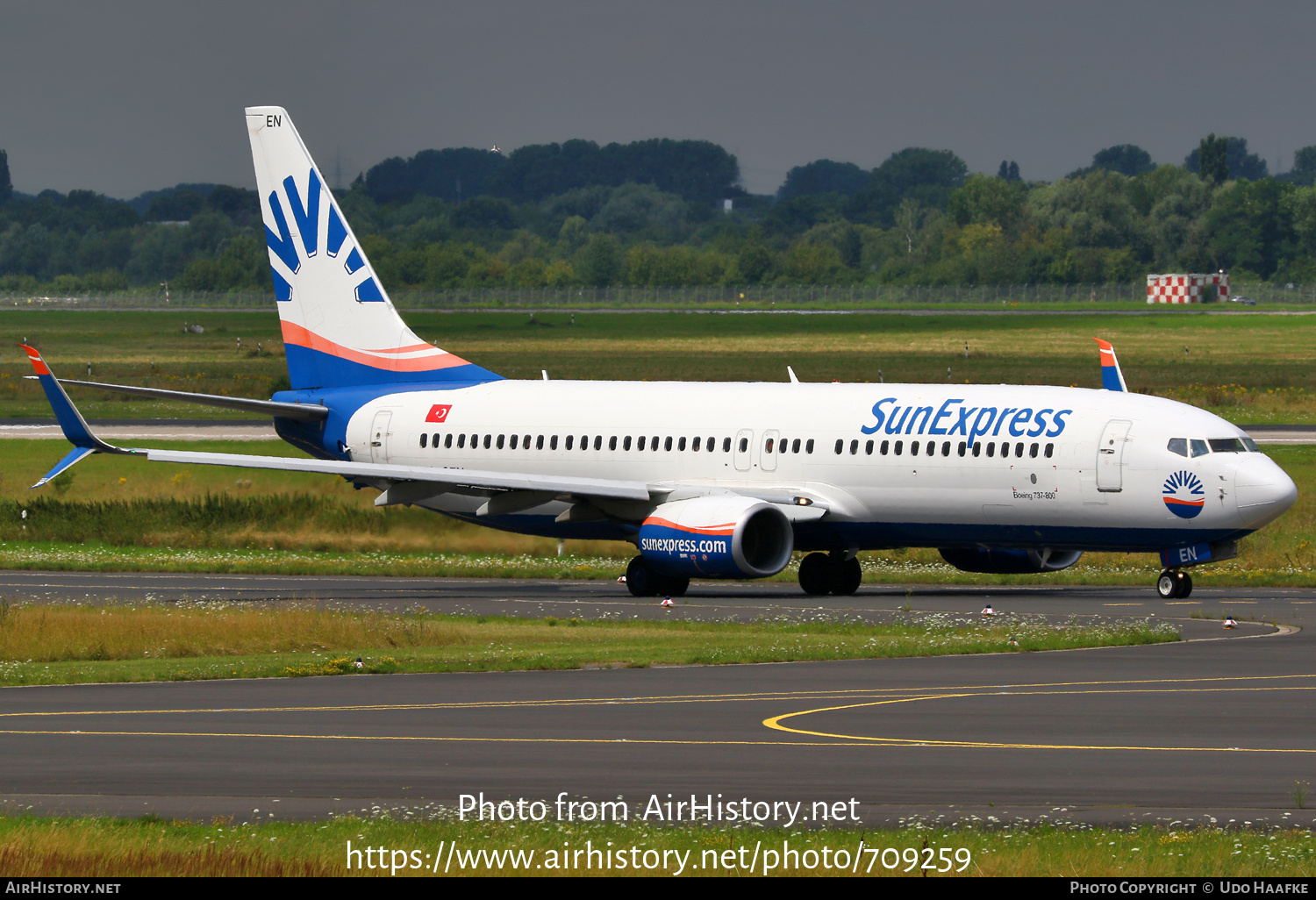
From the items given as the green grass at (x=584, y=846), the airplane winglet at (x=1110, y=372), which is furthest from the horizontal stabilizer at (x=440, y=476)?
the green grass at (x=584, y=846)

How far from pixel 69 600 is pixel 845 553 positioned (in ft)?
54.8

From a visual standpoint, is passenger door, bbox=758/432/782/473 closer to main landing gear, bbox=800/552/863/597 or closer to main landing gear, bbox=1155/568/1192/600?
main landing gear, bbox=800/552/863/597

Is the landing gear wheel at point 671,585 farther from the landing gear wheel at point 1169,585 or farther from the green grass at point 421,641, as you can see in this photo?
the landing gear wheel at point 1169,585

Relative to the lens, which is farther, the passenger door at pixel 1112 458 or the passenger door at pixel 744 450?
the passenger door at pixel 744 450

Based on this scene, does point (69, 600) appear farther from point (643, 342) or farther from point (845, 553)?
point (643, 342)

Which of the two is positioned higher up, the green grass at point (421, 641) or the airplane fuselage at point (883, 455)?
the airplane fuselage at point (883, 455)

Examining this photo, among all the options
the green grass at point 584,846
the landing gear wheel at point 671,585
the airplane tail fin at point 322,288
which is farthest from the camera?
the airplane tail fin at point 322,288

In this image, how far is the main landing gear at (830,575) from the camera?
4244 centimetres

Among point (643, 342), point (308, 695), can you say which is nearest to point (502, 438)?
point (308, 695)

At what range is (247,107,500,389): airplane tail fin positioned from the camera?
4944 cm

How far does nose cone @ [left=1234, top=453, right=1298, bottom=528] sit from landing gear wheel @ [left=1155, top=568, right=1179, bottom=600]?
7.07ft

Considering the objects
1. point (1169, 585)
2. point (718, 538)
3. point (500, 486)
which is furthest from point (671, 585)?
point (1169, 585)

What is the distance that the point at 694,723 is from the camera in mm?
22422

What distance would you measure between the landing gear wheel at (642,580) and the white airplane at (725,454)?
5 centimetres
